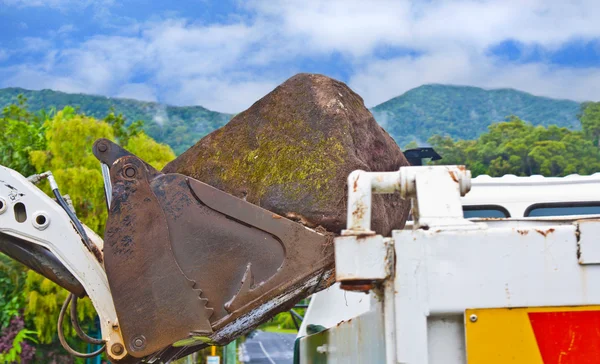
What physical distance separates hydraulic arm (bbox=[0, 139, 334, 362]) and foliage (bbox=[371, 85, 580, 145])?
8240 cm

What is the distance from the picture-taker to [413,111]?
334ft

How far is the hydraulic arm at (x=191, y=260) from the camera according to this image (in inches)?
99.6

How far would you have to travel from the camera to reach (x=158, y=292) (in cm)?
254

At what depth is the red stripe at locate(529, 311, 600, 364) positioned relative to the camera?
1695mm

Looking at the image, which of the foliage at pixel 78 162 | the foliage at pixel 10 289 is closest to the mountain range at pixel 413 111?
the foliage at pixel 78 162

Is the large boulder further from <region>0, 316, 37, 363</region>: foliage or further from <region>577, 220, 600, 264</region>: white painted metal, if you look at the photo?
<region>0, 316, 37, 363</region>: foliage

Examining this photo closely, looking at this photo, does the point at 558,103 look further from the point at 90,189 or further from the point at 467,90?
→ the point at 90,189

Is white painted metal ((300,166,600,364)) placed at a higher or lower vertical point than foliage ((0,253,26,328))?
lower

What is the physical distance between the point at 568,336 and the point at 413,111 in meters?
101

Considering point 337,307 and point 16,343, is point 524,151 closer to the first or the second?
point 16,343

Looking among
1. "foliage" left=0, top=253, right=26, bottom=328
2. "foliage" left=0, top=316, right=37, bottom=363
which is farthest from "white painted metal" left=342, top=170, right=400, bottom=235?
"foliage" left=0, top=253, right=26, bottom=328

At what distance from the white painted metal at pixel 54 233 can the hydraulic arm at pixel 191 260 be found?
18 centimetres

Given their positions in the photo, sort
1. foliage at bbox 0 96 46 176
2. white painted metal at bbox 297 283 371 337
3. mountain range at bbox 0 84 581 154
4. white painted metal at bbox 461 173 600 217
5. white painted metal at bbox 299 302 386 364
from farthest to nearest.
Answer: mountain range at bbox 0 84 581 154 < foliage at bbox 0 96 46 176 < white painted metal at bbox 461 173 600 217 < white painted metal at bbox 297 283 371 337 < white painted metal at bbox 299 302 386 364

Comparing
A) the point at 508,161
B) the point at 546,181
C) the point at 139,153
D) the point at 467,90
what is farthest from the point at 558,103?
the point at 546,181
